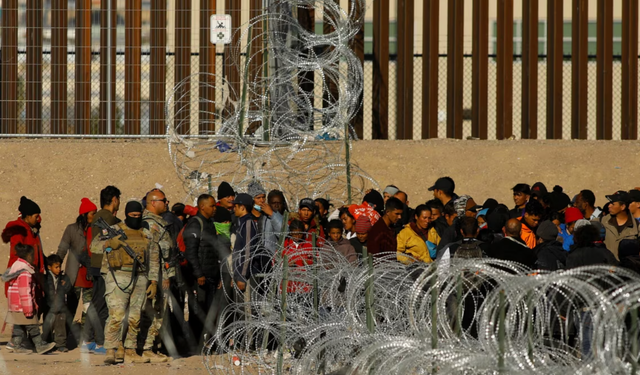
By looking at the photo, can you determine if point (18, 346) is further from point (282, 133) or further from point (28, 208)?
point (282, 133)

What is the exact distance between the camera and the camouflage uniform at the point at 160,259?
8602 mm

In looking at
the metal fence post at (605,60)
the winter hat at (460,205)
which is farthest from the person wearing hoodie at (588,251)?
the metal fence post at (605,60)

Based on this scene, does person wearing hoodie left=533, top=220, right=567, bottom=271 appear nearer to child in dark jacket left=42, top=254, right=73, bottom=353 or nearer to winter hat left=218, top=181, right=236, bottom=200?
winter hat left=218, top=181, right=236, bottom=200

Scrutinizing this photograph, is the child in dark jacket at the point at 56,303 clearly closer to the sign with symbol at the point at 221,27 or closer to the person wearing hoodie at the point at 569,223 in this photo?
the person wearing hoodie at the point at 569,223

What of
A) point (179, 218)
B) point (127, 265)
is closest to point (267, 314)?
point (127, 265)

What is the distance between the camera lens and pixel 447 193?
34.4ft

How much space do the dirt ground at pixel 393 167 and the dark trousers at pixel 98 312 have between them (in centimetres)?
451

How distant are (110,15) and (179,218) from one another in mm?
6576

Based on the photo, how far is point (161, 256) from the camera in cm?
861

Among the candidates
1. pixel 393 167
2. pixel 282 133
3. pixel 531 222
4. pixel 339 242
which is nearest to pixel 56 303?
pixel 339 242

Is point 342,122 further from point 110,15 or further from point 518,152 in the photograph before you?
point 110,15

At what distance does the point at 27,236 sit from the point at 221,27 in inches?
267

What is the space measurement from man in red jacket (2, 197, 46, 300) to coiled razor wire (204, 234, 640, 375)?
1574mm

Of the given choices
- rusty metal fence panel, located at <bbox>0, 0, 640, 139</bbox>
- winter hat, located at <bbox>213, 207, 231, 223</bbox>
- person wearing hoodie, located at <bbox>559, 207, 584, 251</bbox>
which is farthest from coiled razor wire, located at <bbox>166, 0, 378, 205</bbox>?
person wearing hoodie, located at <bbox>559, 207, 584, 251</bbox>
